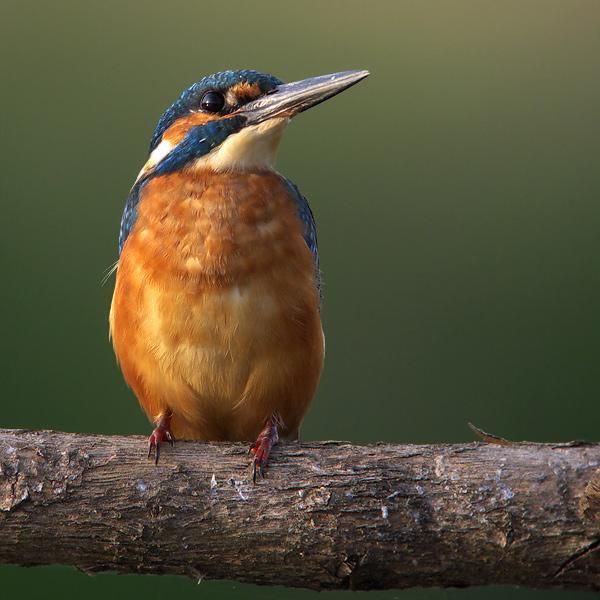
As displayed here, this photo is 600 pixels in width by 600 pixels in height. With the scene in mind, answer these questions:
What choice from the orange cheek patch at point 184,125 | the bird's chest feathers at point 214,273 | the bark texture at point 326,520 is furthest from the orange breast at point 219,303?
the bark texture at point 326,520

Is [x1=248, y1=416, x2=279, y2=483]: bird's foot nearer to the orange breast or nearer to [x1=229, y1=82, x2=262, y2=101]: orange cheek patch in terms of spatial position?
the orange breast

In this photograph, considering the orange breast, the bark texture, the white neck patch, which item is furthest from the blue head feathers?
the bark texture

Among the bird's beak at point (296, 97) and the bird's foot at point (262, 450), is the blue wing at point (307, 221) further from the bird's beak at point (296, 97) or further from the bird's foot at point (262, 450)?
the bird's foot at point (262, 450)

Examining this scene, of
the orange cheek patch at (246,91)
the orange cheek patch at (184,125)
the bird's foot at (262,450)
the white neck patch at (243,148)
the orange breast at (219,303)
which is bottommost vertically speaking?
the bird's foot at (262,450)

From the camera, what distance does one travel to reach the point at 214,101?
2912 mm

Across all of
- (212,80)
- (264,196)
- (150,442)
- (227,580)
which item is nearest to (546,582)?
(227,580)

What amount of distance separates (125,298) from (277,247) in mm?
498

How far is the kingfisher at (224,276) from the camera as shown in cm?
268

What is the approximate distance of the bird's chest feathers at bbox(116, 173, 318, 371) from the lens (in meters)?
2.66

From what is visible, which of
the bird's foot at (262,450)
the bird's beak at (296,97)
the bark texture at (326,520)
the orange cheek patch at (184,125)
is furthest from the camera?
the orange cheek patch at (184,125)

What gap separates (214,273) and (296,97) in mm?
619

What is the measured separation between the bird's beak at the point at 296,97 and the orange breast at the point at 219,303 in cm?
20

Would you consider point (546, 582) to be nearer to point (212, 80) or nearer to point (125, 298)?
point (125, 298)

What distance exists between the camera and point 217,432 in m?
2.97
